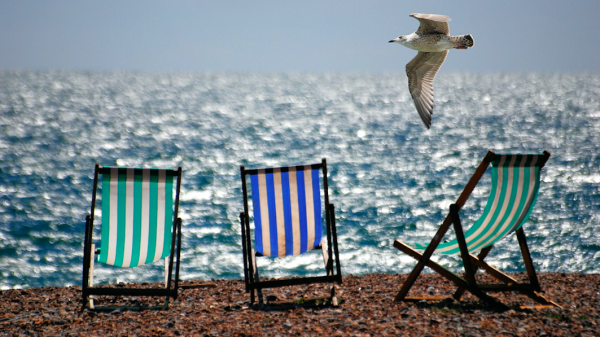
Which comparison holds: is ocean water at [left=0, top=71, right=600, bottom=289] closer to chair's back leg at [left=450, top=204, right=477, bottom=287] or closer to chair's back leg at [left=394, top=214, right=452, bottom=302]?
chair's back leg at [left=394, top=214, right=452, bottom=302]

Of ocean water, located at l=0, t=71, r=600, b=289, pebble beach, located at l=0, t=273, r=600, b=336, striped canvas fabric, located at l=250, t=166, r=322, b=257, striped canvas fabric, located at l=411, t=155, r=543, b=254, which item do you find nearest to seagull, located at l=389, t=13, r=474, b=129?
striped canvas fabric, located at l=411, t=155, r=543, b=254

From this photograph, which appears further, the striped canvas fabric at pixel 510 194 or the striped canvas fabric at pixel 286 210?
the striped canvas fabric at pixel 286 210

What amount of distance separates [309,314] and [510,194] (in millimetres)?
1599

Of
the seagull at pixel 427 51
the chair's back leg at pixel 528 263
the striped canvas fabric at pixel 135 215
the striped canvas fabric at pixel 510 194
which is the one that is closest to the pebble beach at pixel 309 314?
the chair's back leg at pixel 528 263

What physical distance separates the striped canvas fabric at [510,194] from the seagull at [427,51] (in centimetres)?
170

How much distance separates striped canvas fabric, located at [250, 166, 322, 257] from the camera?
3869mm

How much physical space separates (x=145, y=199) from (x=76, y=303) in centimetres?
104

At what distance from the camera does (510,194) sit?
11.6ft

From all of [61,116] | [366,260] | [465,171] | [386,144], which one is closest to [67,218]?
[366,260]

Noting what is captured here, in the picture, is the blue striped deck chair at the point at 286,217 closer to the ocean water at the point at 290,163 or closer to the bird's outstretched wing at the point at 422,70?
the bird's outstretched wing at the point at 422,70

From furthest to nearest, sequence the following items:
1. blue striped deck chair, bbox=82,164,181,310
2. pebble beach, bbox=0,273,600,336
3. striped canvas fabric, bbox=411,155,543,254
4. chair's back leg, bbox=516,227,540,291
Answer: blue striped deck chair, bbox=82,164,181,310 < chair's back leg, bbox=516,227,540,291 < striped canvas fabric, bbox=411,155,543,254 < pebble beach, bbox=0,273,600,336

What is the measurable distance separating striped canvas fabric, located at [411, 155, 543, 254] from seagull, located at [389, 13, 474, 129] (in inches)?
67.0

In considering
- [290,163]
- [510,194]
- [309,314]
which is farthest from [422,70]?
[290,163]

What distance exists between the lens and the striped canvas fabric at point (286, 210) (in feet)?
12.7
